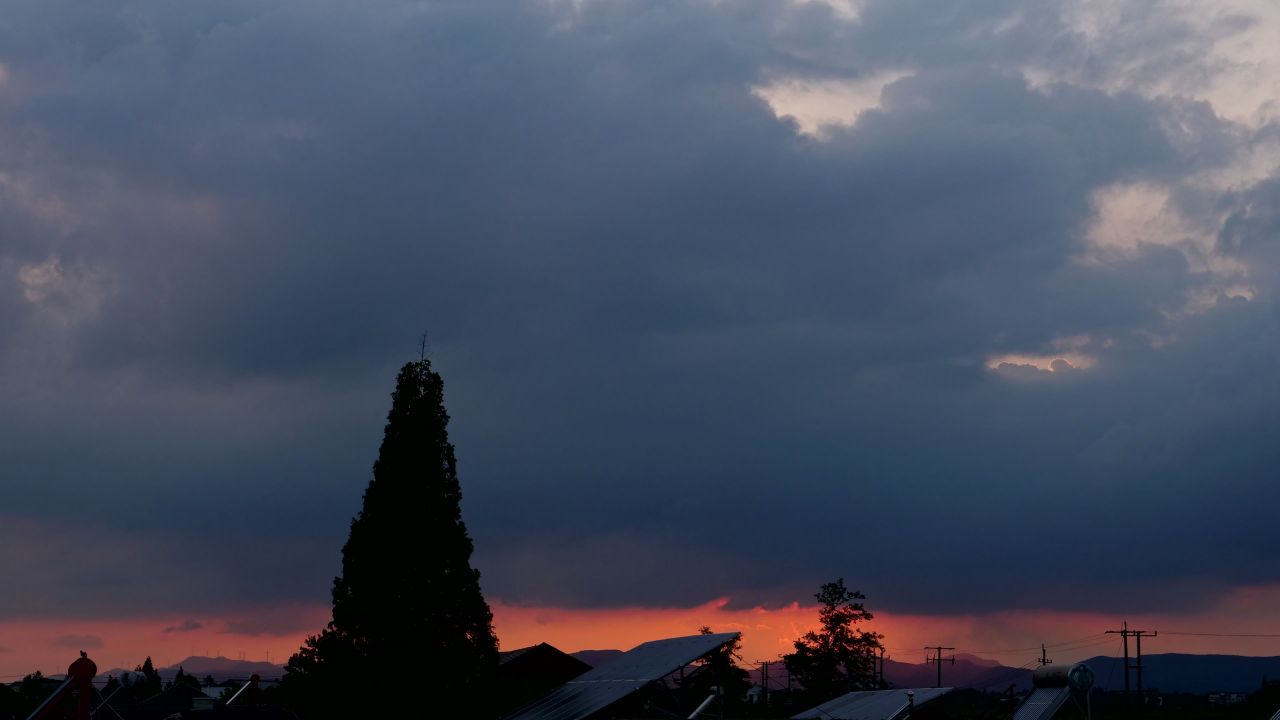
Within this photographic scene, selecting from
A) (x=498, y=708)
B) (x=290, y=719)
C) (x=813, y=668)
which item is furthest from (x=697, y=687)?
(x=498, y=708)

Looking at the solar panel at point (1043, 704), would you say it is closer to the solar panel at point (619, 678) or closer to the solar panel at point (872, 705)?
the solar panel at point (872, 705)

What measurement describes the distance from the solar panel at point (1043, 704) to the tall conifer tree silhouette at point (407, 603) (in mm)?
29331

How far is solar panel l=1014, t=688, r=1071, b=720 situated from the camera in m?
46.4

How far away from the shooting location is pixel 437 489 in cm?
7031

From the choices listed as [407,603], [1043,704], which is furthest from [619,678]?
[1043,704]

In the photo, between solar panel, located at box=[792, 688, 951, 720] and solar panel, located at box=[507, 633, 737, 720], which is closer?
solar panel, located at box=[507, 633, 737, 720]

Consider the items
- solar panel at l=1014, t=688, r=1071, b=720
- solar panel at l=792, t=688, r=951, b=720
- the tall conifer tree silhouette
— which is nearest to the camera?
solar panel at l=1014, t=688, r=1071, b=720

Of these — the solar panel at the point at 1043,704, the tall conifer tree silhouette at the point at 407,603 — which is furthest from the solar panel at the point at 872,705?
the tall conifer tree silhouette at the point at 407,603

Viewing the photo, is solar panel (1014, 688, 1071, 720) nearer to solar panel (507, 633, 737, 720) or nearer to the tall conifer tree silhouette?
solar panel (507, 633, 737, 720)

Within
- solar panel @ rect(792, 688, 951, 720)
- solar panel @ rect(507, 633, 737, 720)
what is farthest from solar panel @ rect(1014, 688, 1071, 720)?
solar panel @ rect(507, 633, 737, 720)

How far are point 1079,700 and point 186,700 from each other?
265ft

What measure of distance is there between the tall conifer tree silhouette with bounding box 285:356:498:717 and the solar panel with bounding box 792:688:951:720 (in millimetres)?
18079

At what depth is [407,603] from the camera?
68.4 m

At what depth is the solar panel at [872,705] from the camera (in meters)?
60.8
